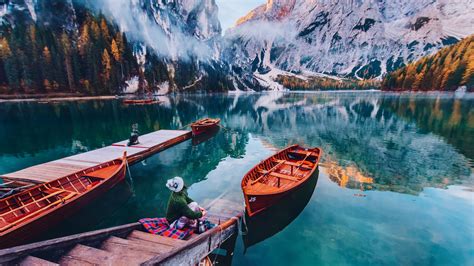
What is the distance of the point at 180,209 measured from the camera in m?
7.71

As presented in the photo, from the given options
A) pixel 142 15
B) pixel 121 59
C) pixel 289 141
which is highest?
pixel 142 15

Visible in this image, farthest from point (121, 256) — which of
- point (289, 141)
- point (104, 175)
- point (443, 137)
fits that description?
point (443, 137)

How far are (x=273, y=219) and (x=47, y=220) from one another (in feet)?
34.6

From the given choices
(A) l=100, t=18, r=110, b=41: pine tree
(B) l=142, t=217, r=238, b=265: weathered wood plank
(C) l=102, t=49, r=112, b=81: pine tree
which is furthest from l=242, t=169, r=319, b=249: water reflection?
(A) l=100, t=18, r=110, b=41: pine tree

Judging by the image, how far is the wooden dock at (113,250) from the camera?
4780 mm

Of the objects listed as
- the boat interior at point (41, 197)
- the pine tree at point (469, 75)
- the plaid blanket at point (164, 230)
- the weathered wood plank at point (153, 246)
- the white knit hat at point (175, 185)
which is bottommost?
the boat interior at point (41, 197)

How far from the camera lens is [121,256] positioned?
5.35 meters

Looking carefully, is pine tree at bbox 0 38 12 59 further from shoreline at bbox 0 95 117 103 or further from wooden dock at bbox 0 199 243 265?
wooden dock at bbox 0 199 243 265

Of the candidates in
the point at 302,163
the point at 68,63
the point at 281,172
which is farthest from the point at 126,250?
the point at 68,63

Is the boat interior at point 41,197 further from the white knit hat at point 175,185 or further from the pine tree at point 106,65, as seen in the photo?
the pine tree at point 106,65

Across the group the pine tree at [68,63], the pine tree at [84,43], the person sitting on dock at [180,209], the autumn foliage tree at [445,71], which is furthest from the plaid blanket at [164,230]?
the autumn foliage tree at [445,71]

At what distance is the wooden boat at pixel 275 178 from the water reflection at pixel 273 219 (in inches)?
30.3

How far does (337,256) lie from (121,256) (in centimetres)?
853

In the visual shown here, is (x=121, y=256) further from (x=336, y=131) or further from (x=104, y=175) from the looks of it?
(x=336, y=131)
